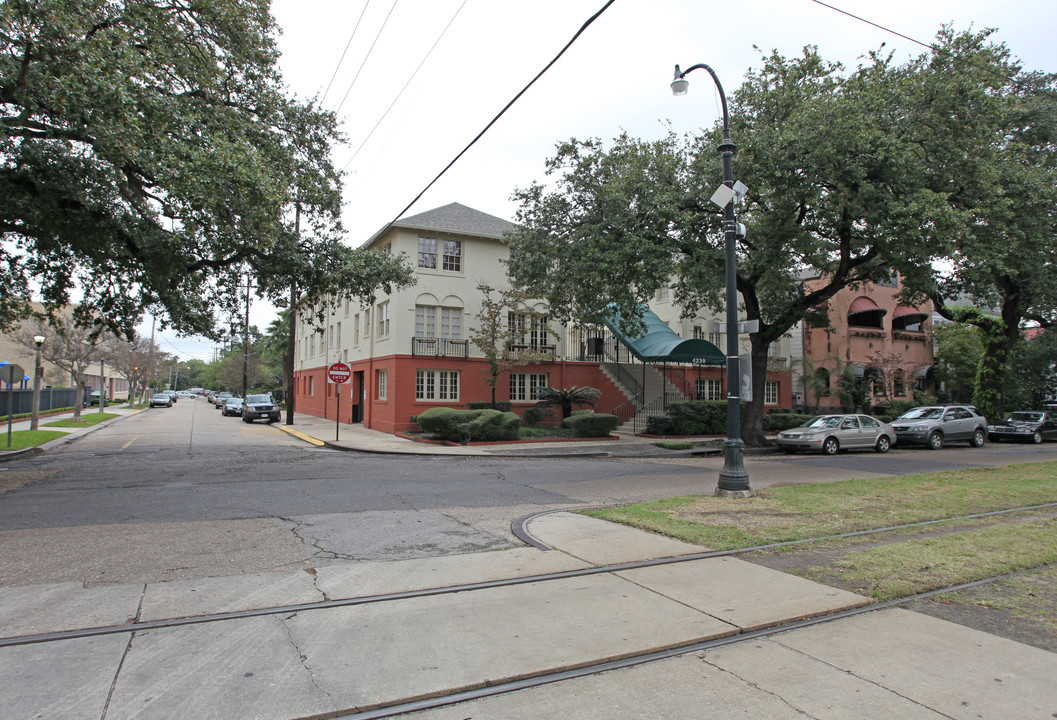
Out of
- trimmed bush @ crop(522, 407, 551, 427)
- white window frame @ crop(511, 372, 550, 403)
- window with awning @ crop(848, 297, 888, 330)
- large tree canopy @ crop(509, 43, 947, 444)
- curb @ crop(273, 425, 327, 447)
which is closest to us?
large tree canopy @ crop(509, 43, 947, 444)

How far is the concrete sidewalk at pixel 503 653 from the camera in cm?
344

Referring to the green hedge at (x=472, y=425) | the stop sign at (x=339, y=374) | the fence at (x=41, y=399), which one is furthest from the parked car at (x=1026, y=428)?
the fence at (x=41, y=399)

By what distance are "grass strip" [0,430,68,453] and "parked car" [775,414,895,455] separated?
23.7 meters

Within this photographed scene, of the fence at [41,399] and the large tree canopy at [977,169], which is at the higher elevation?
the large tree canopy at [977,169]

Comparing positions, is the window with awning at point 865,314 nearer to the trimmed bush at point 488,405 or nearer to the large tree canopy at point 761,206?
the large tree canopy at point 761,206

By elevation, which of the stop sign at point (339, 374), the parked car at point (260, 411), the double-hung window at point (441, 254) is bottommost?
the parked car at point (260, 411)

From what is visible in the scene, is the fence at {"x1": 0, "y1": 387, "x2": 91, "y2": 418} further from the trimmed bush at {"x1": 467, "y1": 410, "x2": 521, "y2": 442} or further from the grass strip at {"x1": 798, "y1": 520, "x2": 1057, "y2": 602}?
the grass strip at {"x1": 798, "y1": 520, "x2": 1057, "y2": 602}

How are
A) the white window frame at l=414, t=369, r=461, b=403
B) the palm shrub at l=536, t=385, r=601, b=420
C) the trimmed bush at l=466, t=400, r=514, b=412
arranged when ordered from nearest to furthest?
the trimmed bush at l=466, t=400, r=514, b=412 → the palm shrub at l=536, t=385, r=601, b=420 → the white window frame at l=414, t=369, r=461, b=403

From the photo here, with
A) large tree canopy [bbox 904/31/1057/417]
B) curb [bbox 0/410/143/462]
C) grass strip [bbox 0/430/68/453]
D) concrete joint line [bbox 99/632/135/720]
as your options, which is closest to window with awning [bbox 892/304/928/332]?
large tree canopy [bbox 904/31/1057/417]

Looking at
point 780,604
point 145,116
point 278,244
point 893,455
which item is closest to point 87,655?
point 780,604

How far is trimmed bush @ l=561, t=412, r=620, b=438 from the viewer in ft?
77.2

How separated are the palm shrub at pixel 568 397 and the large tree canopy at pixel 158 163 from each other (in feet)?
32.4

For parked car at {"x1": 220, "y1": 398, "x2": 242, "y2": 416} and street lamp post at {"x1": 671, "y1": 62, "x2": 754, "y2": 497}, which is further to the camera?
parked car at {"x1": 220, "y1": 398, "x2": 242, "y2": 416}

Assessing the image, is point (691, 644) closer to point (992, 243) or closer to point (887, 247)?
point (887, 247)
